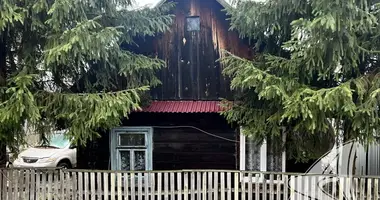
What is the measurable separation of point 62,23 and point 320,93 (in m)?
4.00

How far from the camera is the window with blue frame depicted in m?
7.61

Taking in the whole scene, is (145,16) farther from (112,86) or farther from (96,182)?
(96,182)

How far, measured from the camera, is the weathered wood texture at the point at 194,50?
757cm

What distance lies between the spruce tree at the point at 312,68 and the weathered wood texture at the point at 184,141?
4.51ft

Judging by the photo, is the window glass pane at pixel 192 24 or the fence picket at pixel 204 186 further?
the window glass pane at pixel 192 24

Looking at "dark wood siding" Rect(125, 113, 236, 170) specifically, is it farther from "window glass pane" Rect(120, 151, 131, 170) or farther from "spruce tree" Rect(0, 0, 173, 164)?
"spruce tree" Rect(0, 0, 173, 164)

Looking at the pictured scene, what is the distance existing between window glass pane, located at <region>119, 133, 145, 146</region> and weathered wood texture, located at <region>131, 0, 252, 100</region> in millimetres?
963

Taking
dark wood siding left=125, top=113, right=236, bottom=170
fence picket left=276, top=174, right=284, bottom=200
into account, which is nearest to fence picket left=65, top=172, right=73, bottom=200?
dark wood siding left=125, top=113, right=236, bottom=170

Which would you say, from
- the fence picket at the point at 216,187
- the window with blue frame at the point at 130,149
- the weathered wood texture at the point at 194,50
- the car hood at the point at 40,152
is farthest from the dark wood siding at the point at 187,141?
the car hood at the point at 40,152

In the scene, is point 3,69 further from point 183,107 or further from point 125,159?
point 183,107

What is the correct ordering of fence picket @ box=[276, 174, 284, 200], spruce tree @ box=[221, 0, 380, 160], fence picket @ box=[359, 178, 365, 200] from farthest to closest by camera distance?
fence picket @ box=[276, 174, 284, 200]
fence picket @ box=[359, 178, 365, 200]
spruce tree @ box=[221, 0, 380, 160]

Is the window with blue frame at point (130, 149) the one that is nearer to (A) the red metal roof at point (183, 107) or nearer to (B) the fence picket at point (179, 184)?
(A) the red metal roof at point (183, 107)

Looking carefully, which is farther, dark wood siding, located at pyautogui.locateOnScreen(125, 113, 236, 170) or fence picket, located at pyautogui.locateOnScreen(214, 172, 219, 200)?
dark wood siding, located at pyautogui.locateOnScreen(125, 113, 236, 170)

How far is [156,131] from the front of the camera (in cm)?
777
